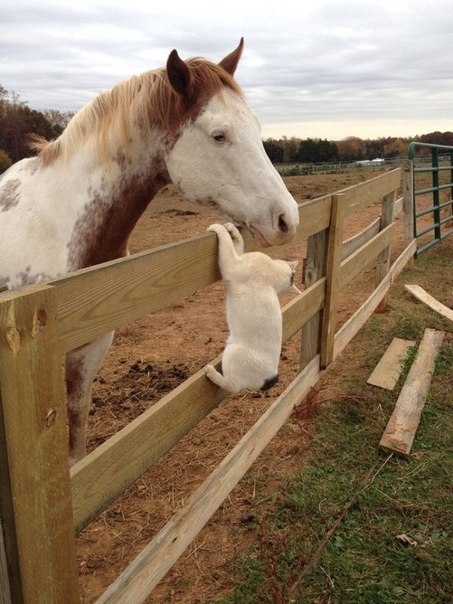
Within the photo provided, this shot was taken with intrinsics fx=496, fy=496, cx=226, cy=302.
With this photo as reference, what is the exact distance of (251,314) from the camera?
5.98ft

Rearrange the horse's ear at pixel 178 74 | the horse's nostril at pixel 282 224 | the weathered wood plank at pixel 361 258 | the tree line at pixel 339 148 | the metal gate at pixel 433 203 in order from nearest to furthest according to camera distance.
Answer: the horse's ear at pixel 178 74, the horse's nostril at pixel 282 224, the weathered wood plank at pixel 361 258, the metal gate at pixel 433 203, the tree line at pixel 339 148

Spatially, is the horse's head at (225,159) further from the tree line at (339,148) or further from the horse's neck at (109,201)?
the tree line at (339,148)

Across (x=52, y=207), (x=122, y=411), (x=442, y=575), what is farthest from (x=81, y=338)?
(x=122, y=411)

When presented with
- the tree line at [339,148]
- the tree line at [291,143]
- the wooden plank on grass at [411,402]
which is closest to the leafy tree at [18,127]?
the tree line at [291,143]

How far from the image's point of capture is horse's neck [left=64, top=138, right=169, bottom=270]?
2.17m

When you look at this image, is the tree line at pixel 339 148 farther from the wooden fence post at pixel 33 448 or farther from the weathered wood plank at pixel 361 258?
the wooden fence post at pixel 33 448

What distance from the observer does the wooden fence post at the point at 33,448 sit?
1.00m

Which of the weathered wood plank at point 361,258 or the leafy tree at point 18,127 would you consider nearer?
the weathered wood plank at point 361,258

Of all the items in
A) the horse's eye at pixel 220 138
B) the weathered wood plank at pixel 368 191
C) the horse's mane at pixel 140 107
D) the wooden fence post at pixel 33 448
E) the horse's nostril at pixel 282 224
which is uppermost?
the horse's mane at pixel 140 107

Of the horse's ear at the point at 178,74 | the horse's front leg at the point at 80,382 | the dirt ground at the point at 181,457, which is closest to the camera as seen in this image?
the horse's ear at the point at 178,74

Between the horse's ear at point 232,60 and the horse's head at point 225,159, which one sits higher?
the horse's ear at point 232,60

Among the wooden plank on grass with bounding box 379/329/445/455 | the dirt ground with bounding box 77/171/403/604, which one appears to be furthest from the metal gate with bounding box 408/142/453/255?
the wooden plank on grass with bounding box 379/329/445/455

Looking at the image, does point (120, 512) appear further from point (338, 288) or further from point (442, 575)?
point (338, 288)

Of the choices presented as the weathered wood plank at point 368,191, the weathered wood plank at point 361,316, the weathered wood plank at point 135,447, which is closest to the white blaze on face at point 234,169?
the weathered wood plank at point 135,447
